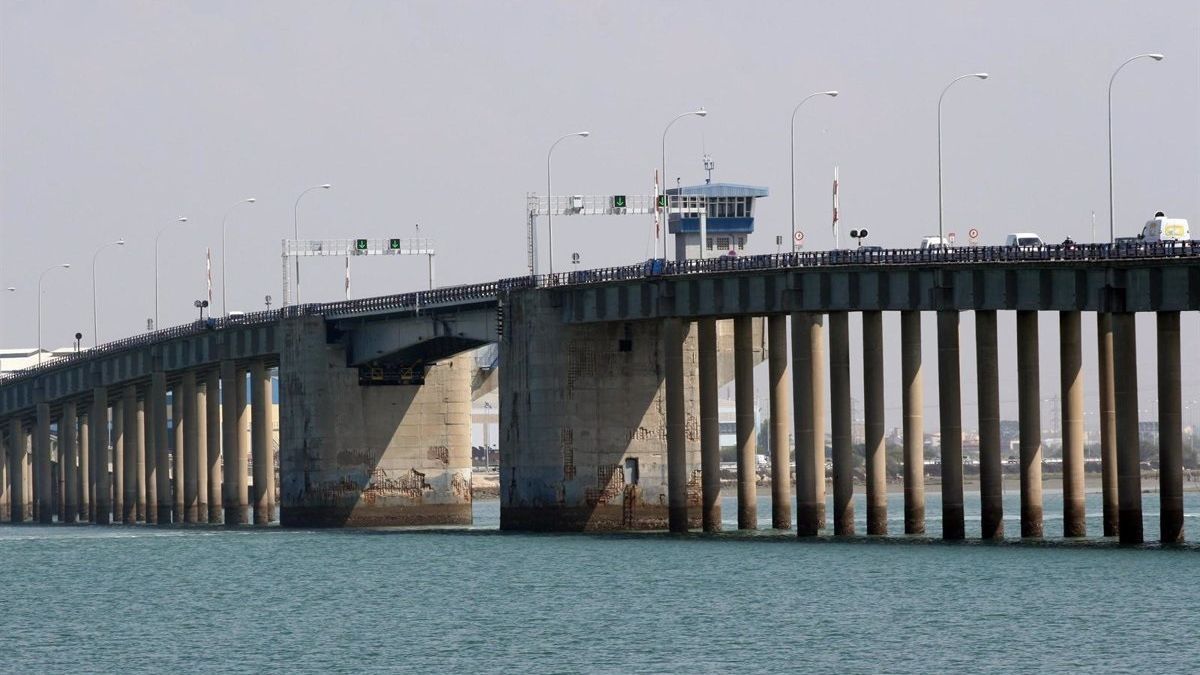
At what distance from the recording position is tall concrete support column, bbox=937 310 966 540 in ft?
332

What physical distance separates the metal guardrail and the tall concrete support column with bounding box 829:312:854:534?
2.98 meters

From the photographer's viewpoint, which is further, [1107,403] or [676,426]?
[676,426]

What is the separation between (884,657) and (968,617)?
32.0ft

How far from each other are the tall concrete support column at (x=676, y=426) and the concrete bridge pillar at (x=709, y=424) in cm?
96

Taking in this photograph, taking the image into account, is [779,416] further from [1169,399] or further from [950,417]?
[1169,399]

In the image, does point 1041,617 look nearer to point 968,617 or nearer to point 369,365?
point 968,617

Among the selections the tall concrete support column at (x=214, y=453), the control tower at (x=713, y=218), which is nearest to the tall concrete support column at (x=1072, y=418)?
the control tower at (x=713, y=218)

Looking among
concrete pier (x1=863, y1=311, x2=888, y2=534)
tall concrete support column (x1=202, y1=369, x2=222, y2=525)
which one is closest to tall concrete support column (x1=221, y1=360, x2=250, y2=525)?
tall concrete support column (x1=202, y1=369, x2=222, y2=525)

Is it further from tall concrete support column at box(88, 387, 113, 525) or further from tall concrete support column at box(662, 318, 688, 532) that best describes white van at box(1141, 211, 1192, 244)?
tall concrete support column at box(88, 387, 113, 525)

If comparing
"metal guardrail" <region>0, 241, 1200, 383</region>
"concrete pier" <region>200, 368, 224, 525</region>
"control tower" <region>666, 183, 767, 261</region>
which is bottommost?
"concrete pier" <region>200, 368, 224, 525</region>

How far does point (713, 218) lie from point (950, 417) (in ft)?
152

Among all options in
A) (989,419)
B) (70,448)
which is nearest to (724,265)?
(989,419)

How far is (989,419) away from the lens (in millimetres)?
101188

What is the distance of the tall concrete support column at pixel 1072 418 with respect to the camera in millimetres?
101375
